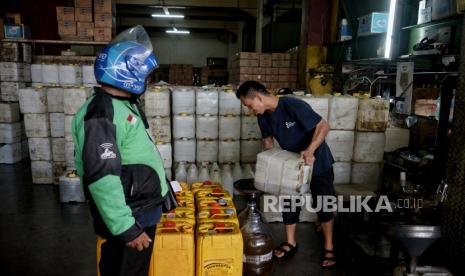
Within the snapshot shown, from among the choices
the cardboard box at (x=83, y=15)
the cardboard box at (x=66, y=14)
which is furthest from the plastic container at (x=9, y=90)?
the cardboard box at (x=83, y=15)

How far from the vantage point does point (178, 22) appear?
24703 millimetres

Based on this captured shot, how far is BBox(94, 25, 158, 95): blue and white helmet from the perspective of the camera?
7.35 feet

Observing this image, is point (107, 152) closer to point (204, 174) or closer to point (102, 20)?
point (204, 174)

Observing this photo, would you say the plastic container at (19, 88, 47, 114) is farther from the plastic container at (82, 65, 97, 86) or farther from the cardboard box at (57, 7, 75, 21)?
the cardboard box at (57, 7, 75, 21)

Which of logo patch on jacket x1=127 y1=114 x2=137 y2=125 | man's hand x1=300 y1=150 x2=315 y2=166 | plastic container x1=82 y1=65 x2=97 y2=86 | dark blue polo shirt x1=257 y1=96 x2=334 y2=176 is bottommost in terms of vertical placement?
man's hand x1=300 y1=150 x2=315 y2=166

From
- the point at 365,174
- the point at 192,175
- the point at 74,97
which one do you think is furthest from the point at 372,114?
the point at 74,97

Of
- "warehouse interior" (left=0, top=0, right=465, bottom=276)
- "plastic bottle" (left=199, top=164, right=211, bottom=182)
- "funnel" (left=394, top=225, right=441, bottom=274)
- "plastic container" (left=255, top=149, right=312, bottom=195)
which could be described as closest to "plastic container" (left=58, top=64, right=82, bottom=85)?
"warehouse interior" (left=0, top=0, right=465, bottom=276)

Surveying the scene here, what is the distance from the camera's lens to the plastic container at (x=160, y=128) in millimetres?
5945

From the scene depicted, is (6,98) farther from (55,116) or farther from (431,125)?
(431,125)

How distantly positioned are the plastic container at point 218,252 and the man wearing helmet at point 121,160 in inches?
21.6

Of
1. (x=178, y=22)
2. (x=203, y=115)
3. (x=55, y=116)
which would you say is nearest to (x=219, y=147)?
(x=203, y=115)

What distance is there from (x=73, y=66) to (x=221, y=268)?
7.43 m

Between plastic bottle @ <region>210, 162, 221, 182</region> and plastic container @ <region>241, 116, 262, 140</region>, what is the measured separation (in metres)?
0.68

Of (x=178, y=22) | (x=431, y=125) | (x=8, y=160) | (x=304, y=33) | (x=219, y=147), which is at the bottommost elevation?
(x=8, y=160)
